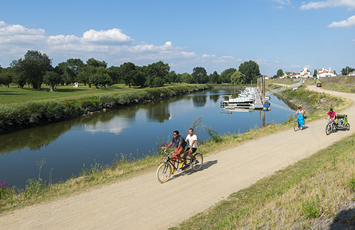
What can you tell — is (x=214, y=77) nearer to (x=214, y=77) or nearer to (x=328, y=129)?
(x=214, y=77)

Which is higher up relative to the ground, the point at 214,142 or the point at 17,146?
the point at 214,142

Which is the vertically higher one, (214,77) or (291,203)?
(214,77)

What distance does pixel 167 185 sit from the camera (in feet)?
30.0

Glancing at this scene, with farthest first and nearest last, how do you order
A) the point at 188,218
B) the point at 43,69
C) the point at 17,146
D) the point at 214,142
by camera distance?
1. the point at 43,69
2. the point at 17,146
3. the point at 214,142
4. the point at 188,218

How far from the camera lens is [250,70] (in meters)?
188

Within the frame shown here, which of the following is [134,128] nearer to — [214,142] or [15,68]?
[214,142]

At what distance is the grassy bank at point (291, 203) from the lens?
5406 mm

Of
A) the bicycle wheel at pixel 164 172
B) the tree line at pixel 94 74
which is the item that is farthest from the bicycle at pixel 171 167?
the tree line at pixel 94 74

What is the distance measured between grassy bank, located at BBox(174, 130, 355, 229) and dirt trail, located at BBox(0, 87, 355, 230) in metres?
0.61

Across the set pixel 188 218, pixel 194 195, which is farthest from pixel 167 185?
pixel 188 218

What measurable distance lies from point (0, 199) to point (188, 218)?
21.8 ft

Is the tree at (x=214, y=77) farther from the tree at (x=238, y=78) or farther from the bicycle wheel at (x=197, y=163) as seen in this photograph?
the bicycle wheel at (x=197, y=163)

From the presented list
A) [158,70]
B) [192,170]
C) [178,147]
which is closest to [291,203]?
[178,147]

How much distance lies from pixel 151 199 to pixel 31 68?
220ft
